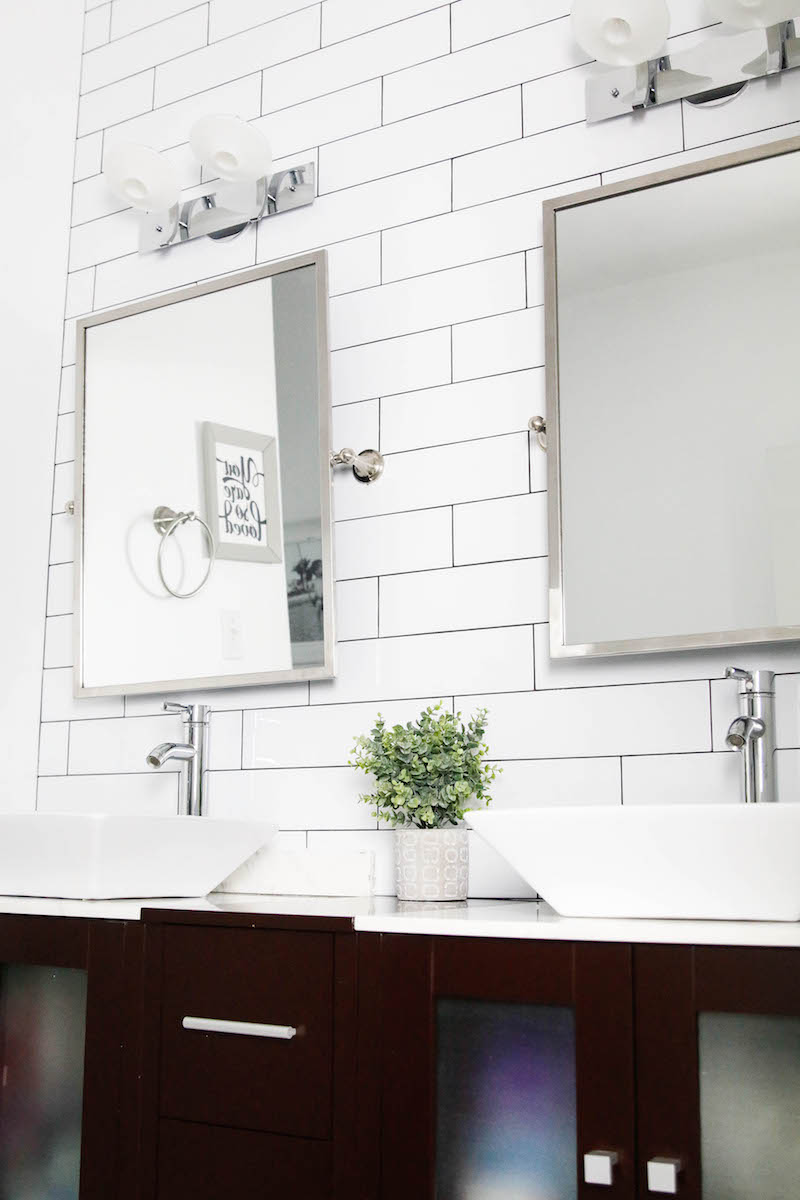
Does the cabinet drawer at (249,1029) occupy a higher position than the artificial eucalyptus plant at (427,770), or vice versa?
the artificial eucalyptus plant at (427,770)

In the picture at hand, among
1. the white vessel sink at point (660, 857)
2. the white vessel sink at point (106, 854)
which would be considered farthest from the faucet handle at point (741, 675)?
the white vessel sink at point (106, 854)

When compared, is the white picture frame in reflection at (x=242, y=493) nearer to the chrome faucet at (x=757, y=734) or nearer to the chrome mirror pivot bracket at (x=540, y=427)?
the chrome mirror pivot bracket at (x=540, y=427)

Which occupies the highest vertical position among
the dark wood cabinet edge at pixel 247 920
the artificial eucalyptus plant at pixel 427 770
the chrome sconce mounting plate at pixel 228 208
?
the chrome sconce mounting plate at pixel 228 208

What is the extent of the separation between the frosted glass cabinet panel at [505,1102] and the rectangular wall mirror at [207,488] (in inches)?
32.8

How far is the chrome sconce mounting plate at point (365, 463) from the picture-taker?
2.19 meters

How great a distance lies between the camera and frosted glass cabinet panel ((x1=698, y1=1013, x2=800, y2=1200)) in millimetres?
1262

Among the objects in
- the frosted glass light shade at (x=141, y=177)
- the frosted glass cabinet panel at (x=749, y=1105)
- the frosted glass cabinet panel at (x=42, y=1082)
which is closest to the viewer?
the frosted glass cabinet panel at (x=749, y=1105)

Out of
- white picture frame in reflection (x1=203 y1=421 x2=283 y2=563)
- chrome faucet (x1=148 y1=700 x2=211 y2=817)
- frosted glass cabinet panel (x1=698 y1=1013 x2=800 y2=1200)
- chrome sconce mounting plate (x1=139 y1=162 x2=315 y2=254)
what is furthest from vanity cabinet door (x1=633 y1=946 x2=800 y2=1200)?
chrome sconce mounting plate (x1=139 y1=162 x2=315 y2=254)

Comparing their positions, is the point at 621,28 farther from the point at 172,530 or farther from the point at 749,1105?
the point at 749,1105

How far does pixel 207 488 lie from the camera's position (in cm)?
234

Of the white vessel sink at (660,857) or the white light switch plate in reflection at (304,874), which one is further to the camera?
the white light switch plate in reflection at (304,874)

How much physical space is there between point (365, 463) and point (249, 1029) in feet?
3.41

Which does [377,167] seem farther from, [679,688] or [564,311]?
[679,688]

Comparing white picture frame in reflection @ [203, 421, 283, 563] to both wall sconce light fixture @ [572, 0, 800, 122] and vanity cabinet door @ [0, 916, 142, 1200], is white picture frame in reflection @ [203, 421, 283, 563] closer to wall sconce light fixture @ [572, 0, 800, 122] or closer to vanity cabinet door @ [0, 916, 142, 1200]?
vanity cabinet door @ [0, 916, 142, 1200]
